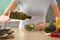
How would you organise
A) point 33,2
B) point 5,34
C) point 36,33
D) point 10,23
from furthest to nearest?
point 10,23 → point 33,2 → point 36,33 → point 5,34

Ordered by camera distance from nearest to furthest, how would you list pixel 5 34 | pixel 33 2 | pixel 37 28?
pixel 5 34, pixel 37 28, pixel 33 2

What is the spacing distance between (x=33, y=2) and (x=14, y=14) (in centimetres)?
66

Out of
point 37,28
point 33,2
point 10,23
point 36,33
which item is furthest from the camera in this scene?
point 10,23

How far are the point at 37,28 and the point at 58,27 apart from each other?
27 cm

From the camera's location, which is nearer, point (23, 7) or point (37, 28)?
point (37, 28)

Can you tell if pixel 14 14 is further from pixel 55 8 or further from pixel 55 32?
pixel 55 8

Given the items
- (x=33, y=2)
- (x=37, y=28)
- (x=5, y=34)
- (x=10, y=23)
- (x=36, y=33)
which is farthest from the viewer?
(x=10, y=23)

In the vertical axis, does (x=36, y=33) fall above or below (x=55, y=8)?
below

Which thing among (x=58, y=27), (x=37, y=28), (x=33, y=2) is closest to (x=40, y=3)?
(x=33, y=2)

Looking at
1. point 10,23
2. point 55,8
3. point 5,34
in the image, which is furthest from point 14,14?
point 10,23

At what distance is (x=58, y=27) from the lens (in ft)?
5.08

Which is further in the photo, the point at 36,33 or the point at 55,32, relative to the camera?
the point at 36,33

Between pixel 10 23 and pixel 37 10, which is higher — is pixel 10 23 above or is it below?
below

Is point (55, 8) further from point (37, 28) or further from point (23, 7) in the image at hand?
point (37, 28)
